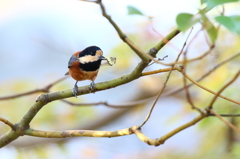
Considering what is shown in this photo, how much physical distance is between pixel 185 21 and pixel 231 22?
9 centimetres

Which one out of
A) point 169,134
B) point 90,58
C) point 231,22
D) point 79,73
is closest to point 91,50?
point 90,58

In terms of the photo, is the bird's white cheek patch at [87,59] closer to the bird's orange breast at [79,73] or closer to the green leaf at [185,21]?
the bird's orange breast at [79,73]

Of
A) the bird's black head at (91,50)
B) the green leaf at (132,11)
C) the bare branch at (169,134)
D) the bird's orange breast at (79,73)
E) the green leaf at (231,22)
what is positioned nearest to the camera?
the green leaf at (231,22)

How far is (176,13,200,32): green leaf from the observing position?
1.90 ft

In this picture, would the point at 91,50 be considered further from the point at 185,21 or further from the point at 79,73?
the point at 185,21

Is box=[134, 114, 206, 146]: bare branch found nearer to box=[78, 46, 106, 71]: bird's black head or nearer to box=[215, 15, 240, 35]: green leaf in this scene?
box=[215, 15, 240, 35]: green leaf

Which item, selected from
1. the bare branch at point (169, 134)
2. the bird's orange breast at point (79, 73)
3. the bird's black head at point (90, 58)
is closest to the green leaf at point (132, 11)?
the bare branch at point (169, 134)

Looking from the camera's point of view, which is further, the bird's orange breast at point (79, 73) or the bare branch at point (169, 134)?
the bird's orange breast at point (79, 73)

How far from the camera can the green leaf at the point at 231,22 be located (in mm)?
550

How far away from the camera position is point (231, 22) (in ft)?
1.88

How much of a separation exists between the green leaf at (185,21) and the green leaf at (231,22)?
0.05m

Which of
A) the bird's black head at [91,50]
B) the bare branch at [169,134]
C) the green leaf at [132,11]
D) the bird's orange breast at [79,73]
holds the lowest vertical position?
the bird's orange breast at [79,73]

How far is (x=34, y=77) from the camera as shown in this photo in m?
3.36

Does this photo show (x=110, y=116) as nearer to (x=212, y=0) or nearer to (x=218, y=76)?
(x=218, y=76)
